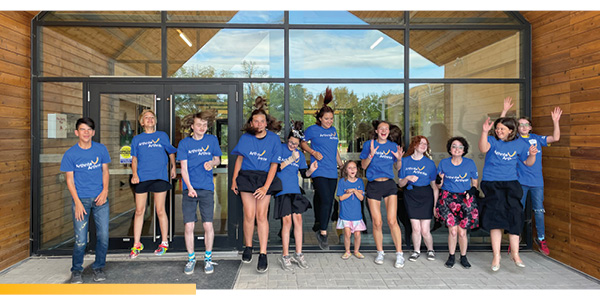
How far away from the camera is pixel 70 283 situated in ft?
12.6

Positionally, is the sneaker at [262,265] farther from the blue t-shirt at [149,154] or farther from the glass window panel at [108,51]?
the glass window panel at [108,51]

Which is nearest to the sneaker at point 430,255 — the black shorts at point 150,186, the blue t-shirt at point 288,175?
the blue t-shirt at point 288,175

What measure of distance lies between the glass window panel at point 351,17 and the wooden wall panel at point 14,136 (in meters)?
3.37

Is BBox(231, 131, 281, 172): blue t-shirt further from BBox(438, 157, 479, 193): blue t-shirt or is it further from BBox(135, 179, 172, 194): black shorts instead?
BBox(438, 157, 479, 193): blue t-shirt

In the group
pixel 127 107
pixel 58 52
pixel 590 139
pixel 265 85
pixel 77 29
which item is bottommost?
pixel 590 139

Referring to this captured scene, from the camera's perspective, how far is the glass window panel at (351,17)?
16.6ft

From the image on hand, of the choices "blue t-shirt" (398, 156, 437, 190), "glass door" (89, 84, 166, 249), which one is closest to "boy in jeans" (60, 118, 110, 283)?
"glass door" (89, 84, 166, 249)

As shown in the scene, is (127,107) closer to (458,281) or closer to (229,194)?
(229,194)

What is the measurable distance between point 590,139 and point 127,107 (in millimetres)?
5431

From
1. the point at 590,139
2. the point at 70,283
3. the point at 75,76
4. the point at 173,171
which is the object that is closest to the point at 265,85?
the point at 173,171

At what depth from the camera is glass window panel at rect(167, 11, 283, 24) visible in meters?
4.96

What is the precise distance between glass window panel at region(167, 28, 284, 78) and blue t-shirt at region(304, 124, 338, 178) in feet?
3.13

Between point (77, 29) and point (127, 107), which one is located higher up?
point (77, 29)
